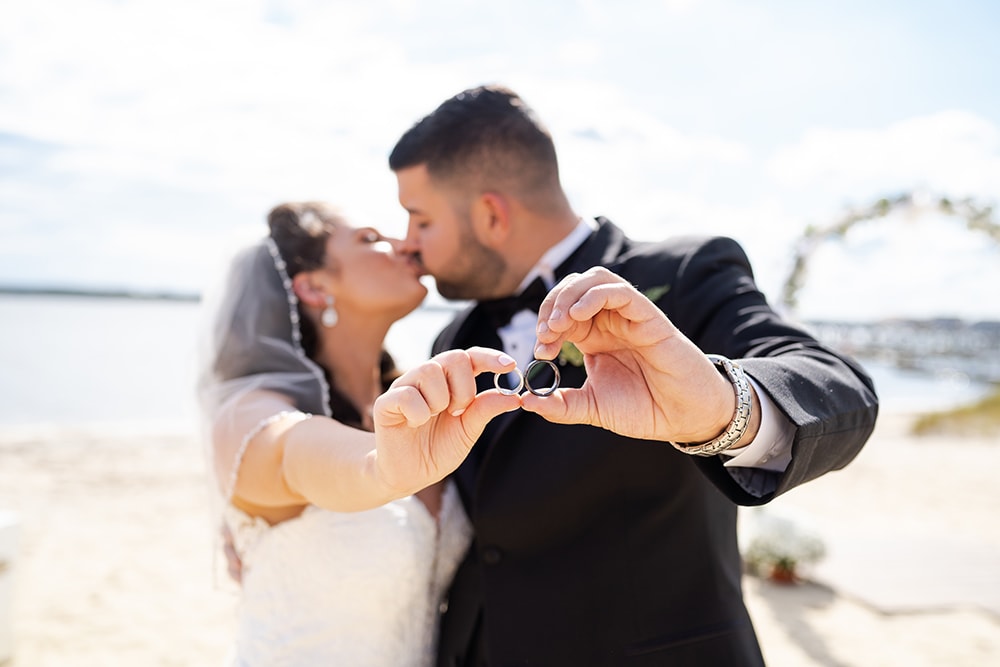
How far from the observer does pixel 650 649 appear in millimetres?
2277

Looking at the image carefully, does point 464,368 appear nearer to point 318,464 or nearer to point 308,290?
point 318,464

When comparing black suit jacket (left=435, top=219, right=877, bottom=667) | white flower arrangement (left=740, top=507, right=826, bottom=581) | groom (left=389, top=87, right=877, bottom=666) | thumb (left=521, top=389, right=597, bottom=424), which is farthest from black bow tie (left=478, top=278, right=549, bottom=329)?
white flower arrangement (left=740, top=507, right=826, bottom=581)

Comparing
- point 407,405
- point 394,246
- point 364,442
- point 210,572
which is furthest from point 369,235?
point 210,572

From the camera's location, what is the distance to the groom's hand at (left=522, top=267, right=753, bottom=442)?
1.50 meters

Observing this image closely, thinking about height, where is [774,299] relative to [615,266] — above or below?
below

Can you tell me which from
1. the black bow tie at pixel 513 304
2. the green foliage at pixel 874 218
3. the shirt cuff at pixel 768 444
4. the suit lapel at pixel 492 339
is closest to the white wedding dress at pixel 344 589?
the suit lapel at pixel 492 339

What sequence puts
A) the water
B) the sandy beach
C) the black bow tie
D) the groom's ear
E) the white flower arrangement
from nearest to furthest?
the black bow tie → the groom's ear → the sandy beach → the white flower arrangement → the water

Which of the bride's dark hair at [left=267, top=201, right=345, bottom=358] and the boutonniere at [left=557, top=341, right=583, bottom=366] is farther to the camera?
the bride's dark hair at [left=267, top=201, right=345, bottom=358]

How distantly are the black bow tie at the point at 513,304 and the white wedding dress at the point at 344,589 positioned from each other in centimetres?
82

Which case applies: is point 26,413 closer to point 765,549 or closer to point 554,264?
point 765,549

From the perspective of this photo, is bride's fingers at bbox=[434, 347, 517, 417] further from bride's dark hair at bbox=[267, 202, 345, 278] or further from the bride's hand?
bride's dark hair at bbox=[267, 202, 345, 278]

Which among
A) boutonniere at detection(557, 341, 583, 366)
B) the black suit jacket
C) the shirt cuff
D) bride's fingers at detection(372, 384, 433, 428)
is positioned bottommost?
the black suit jacket

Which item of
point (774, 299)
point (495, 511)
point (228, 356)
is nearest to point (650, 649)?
point (495, 511)

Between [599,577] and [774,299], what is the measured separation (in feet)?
23.1
